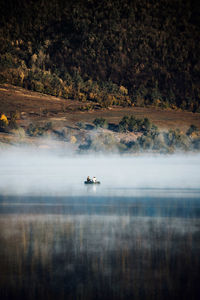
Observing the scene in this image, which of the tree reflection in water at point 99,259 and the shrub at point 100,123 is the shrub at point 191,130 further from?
the tree reflection in water at point 99,259

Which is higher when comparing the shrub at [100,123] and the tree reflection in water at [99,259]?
the shrub at [100,123]

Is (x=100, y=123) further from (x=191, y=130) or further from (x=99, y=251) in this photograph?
(x=99, y=251)

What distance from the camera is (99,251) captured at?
15188 mm

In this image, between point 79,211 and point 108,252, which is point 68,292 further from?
point 79,211

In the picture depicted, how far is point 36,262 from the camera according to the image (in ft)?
46.1

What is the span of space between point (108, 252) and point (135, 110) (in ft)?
337

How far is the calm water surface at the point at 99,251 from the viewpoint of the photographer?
12.1m

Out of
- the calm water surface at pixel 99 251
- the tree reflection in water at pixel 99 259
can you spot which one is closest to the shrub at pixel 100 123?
the calm water surface at pixel 99 251

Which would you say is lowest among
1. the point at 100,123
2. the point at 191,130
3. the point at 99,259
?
the point at 99,259

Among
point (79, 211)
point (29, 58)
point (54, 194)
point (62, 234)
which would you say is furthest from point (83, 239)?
point (29, 58)

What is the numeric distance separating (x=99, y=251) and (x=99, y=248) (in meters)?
0.37

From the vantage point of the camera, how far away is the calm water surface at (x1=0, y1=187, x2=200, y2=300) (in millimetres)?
12125

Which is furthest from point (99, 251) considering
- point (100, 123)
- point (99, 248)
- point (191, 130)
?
point (191, 130)

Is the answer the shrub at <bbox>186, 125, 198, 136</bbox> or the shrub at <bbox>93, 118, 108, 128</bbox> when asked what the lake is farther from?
the shrub at <bbox>186, 125, 198, 136</bbox>
